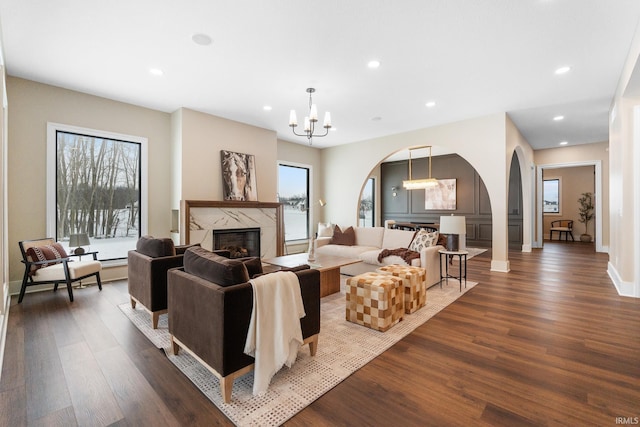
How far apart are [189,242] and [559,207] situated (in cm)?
1246

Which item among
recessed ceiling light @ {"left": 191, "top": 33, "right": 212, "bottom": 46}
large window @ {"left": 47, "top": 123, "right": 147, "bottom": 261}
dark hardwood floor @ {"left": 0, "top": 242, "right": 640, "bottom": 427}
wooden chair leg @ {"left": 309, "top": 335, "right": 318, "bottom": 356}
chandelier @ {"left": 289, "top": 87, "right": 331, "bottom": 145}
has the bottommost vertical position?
dark hardwood floor @ {"left": 0, "top": 242, "right": 640, "bottom": 427}

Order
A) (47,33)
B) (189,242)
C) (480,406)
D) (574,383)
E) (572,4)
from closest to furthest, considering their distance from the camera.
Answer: (480,406) → (574,383) → (572,4) → (47,33) → (189,242)

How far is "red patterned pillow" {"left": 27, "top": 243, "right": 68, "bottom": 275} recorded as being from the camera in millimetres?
3748

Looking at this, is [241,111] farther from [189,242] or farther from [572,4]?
[572,4]

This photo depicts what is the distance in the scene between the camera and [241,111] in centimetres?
544

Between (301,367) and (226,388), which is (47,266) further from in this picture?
(301,367)

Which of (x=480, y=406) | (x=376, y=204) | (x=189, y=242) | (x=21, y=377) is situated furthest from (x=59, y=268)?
(x=376, y=204)

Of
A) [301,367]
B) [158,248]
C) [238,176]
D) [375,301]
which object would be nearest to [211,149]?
[238,176]

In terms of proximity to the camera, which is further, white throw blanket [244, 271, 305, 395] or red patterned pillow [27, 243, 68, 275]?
red patterned pillow [27, 243, 68, 275]

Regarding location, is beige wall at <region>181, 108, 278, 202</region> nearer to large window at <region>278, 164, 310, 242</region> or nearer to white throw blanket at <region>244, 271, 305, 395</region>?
large window at <region>278, 164, 310, 242</region>

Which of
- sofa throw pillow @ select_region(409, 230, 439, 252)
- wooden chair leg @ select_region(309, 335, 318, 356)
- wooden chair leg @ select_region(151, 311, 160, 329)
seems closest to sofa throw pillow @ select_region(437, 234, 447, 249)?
sofa throw pillow @ select_region(409, 230, 439, 252)

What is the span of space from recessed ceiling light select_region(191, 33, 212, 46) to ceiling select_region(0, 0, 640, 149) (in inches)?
2.1

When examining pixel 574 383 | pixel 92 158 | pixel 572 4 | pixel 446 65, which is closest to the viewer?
pixel 574 383

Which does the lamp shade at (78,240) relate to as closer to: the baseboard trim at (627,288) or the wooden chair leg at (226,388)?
the wooden chair leg at (226,388)
